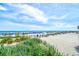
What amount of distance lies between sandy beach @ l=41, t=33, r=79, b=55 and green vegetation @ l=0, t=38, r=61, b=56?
0.04 meters

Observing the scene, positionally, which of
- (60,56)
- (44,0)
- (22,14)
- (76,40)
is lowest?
(60,56)

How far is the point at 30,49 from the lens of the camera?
4.36 ft

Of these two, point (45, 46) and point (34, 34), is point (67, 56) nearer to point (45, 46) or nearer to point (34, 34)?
point (45, 46)

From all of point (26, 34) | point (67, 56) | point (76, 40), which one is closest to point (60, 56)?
point (67, 56)

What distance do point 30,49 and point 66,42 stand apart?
0.26 meters

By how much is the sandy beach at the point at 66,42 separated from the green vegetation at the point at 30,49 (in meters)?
0.04

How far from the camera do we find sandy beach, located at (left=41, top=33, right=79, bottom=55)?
4.33 feet

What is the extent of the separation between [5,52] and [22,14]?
0.99 feet

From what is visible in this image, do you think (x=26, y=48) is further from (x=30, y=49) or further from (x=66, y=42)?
(x=66, y=42)

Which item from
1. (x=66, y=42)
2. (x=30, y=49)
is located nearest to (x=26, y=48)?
(x=30, y=49)

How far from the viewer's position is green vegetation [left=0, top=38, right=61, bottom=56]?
4.34 feet

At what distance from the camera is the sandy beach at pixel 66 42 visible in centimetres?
132

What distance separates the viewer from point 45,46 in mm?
1331

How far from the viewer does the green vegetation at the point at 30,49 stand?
52.1 inches
